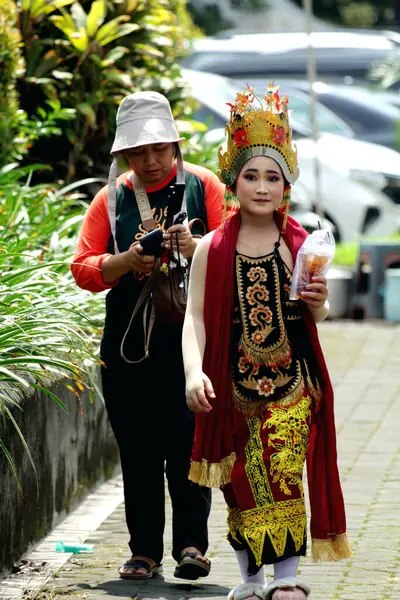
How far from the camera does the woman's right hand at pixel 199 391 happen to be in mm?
4492

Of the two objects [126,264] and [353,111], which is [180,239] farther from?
[353,111]

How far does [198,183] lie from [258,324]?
0.89m

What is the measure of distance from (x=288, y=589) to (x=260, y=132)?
1.56 meters

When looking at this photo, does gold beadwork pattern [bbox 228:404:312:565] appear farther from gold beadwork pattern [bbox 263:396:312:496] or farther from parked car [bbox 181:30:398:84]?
parked car [bbox 181:30:398:84]

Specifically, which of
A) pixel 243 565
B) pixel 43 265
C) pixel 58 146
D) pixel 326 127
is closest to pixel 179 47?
pixel 58 146

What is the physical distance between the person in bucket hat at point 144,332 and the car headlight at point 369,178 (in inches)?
407

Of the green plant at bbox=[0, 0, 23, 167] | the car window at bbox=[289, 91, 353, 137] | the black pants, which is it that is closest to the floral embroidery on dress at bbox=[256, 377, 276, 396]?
the black pants

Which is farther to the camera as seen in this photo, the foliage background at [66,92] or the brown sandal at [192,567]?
the foliage background at [66,92]

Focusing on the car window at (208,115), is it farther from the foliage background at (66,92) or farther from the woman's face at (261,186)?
the woman's face at (261,186)

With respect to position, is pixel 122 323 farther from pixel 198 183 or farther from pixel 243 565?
pixel 243 565

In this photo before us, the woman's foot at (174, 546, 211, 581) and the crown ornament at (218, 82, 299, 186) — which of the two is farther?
the woman's foot at (174, 546, 211, 581)

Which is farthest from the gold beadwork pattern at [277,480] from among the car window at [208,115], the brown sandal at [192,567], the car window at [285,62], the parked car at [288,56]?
the parked car at [288,56]

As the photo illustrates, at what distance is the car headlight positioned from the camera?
15531mm

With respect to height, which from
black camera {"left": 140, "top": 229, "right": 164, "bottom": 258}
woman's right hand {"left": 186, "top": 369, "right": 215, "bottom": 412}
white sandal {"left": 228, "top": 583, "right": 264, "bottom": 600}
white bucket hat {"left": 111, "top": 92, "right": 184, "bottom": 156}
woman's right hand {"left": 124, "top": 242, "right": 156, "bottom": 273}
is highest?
white bucket hat {"left": 111, "top": 92, "right": 184, "bottom": 156}
